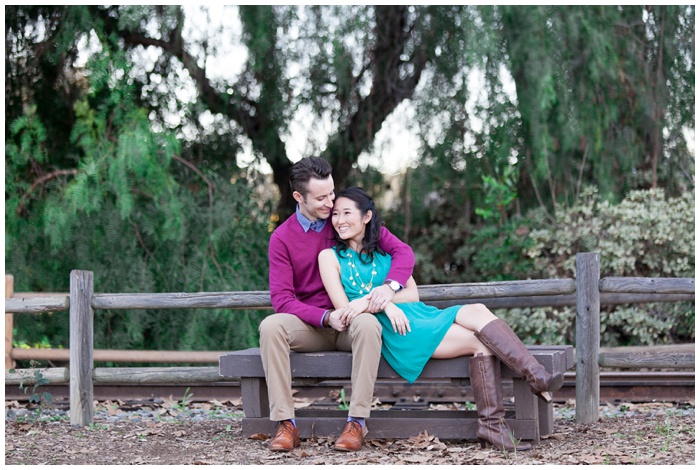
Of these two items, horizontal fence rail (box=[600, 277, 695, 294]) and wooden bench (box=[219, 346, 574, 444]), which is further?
horizontal fence rail (box=[600, 277, 695, 294])

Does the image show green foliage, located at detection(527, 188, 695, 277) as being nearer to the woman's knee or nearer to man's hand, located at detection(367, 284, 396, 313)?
the woman's knee

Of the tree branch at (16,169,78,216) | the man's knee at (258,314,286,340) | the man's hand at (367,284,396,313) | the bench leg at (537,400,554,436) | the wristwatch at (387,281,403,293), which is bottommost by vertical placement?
the bench leg at (537,400,554,436)

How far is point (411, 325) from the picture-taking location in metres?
4.25

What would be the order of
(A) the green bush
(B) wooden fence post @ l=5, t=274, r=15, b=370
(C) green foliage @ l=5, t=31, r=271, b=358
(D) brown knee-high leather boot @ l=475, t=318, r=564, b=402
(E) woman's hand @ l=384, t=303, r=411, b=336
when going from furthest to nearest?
(A) the green bush, (B) wooden fence post @ l=5, t=274, r=15, b=370, (C) green foliage @ l=5, t=31, r=271, b=358, (E) woman's hand @ l=384, t=303, r=411, b=336, (D) brown knee-high leather boot @ l=475, t=318, r=564, b=402

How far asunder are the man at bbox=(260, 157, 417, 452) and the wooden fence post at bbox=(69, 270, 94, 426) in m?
1.62

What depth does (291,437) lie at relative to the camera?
4.17 metres

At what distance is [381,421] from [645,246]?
14.8ft

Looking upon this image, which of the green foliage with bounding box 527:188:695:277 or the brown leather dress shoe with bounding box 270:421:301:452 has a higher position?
the green foliage with bounding box 527:188:695:277

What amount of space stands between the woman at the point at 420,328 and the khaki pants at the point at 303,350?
142 millimetres

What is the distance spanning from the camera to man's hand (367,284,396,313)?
422 cm

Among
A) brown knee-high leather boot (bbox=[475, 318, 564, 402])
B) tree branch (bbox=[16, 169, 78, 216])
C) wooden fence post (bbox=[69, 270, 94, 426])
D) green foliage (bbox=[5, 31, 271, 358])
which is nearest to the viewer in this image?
brown knee-high leather boot (bbox=[475, 318, 564, 402])

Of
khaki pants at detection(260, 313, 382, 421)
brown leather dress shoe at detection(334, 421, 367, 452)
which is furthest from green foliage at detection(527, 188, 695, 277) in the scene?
brown leather dress shoe at detection(334, 421, 367, 452)

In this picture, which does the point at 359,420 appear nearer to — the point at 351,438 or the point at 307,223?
the point at 351,438

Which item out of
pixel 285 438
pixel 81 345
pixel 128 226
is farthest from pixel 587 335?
pixel 128 226
